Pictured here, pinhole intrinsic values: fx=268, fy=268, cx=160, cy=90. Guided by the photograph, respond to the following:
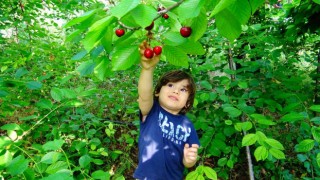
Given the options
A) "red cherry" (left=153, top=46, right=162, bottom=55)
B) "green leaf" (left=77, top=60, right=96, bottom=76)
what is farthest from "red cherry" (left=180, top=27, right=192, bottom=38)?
"green leaf" (left=77, top=60, right=96, bottom=76)

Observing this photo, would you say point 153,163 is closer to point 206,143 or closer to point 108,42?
point 206,143

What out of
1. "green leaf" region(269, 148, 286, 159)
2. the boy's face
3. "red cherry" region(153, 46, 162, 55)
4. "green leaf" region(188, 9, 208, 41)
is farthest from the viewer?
the boy's face

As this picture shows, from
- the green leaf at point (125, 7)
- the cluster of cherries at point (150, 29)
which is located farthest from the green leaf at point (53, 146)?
the green leaf at point (125, 7)

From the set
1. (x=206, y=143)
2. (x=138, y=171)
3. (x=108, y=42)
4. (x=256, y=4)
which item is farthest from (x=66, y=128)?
(x=256, y=4)

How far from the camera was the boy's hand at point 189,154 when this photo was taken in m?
1.63

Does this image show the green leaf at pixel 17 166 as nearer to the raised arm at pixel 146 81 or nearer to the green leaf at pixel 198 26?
the raised arm at pixel 146 81

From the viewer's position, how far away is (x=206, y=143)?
2.20 metres

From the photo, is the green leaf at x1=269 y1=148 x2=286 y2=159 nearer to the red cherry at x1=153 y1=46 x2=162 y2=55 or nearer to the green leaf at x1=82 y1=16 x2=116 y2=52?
the red cherry at x1=153 y1=46 x2=162 y2=55

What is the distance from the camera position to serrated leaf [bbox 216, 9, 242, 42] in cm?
80

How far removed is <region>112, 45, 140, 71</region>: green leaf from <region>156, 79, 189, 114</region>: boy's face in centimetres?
80

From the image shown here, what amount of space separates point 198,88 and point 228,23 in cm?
194

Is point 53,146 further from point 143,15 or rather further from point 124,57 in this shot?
point 143,15

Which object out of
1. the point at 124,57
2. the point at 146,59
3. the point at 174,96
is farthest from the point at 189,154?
the point at 124,57

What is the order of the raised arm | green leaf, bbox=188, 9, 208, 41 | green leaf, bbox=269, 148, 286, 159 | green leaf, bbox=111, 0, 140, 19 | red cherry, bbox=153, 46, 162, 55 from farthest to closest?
green leaf, bbox=269, 148, 286, 159
the raised arm
red cherry, bbox=153, 46, 162, 55
green leaf, bbox=188, 9, 208, 41
green leaf, bbox=111, 0, 140, 19
